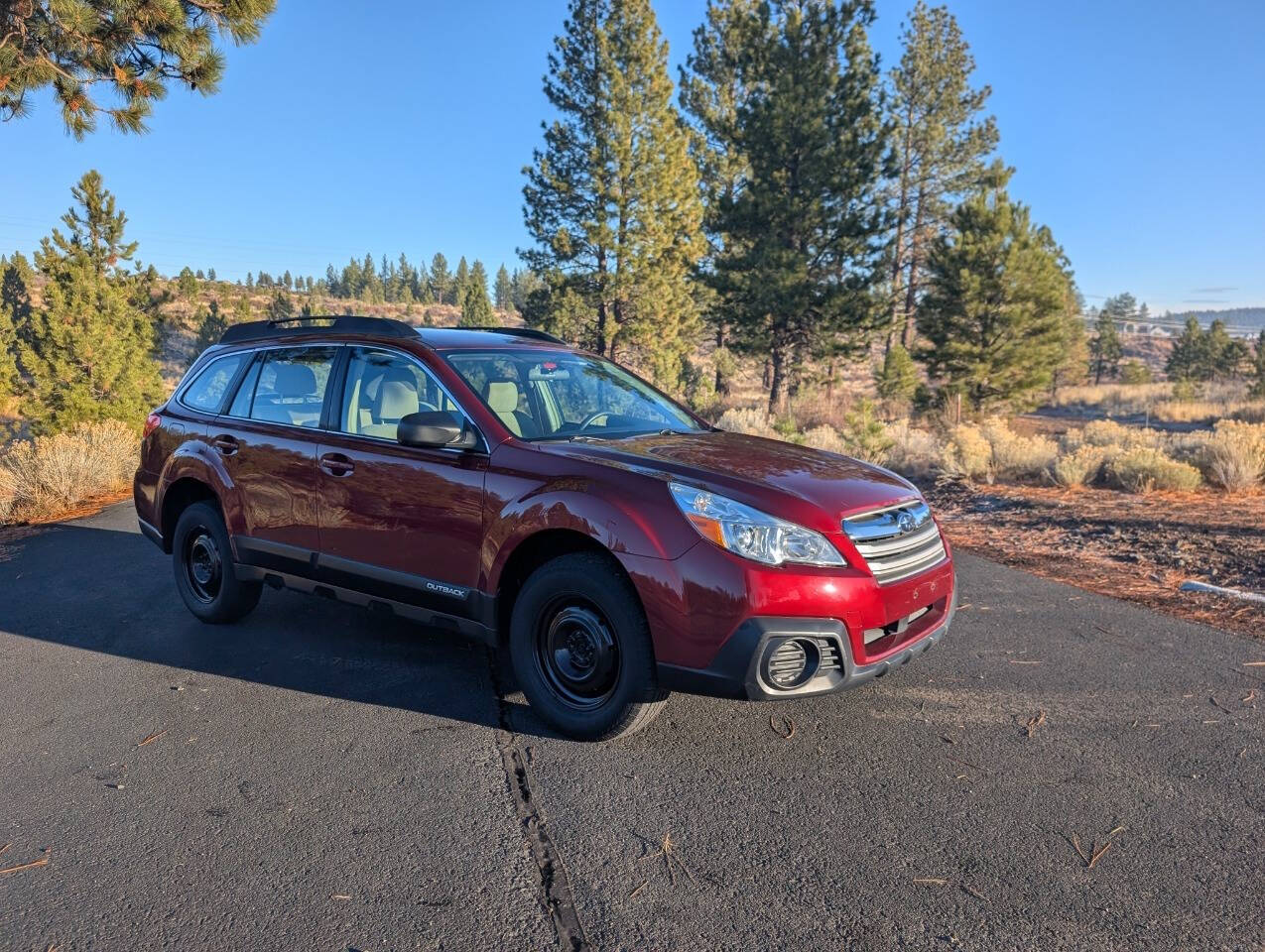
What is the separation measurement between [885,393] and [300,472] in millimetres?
32043

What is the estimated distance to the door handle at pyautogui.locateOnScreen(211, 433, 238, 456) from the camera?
16.4 feet

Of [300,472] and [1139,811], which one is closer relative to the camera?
[1139,811]

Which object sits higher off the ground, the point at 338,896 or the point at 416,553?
the point at 416,553

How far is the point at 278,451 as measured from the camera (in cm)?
470

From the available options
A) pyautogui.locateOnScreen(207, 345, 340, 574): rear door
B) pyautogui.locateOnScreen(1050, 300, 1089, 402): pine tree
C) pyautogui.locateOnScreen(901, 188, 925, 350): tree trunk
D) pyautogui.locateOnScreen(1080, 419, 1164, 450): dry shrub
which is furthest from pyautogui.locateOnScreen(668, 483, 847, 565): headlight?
pyautogui.locateOnScreen(1050, 300, 1089, 402): pine tree

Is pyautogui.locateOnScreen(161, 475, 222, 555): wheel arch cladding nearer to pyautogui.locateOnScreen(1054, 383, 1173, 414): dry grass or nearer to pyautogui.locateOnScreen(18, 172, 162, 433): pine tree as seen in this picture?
pyautogui.locateOnScreen(18, 172, 162, 433): pine tree

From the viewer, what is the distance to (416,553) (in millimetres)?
4047

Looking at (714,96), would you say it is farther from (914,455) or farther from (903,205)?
(914,455)

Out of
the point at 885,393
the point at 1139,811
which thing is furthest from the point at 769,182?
the point at 1139,811

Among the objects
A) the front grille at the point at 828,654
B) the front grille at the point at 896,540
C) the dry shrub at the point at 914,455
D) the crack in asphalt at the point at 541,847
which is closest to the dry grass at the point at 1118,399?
the dry shrub at the point at 914,455

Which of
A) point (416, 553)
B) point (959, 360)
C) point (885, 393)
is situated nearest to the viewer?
point (416, 553)

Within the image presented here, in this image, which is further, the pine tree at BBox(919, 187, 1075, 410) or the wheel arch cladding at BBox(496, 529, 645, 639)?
the pine tree at BBox(919, 187, 1075, 410)

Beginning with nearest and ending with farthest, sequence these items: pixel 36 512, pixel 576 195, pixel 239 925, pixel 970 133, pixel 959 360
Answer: pixel 239 925
pixel 36 512
pixel 576 195
pixel 959 360
pixel 970 133

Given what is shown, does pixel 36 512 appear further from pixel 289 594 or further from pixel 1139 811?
pixel 1139 811
